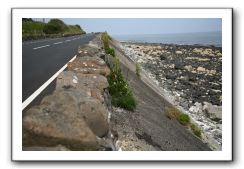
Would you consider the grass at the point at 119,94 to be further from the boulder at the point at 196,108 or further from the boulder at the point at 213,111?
the boulder at the point at 196,108

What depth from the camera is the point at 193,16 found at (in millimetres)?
6238

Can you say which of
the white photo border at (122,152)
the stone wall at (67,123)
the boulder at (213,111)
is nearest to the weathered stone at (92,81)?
the stone wall at (67,123)

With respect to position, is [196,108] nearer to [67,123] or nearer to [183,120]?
[183,120]

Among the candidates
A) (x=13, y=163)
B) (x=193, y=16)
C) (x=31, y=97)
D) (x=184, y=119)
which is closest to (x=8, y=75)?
(x=31, y=97)

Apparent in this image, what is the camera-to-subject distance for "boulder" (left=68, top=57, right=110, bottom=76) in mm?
6762

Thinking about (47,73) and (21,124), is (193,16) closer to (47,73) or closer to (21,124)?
(21,124)

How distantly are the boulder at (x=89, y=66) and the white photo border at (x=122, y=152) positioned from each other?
95 centimetres

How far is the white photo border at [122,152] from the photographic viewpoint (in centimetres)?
522

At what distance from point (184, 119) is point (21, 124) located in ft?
16.8

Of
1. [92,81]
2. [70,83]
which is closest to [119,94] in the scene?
[92,81]

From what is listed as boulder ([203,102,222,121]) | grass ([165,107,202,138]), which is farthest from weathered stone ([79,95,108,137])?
boulder ([203,102,222,121])

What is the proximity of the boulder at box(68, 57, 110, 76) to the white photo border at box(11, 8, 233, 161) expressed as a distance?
95 cm

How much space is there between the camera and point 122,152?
213 inches

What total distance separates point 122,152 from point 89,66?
2049 mm
